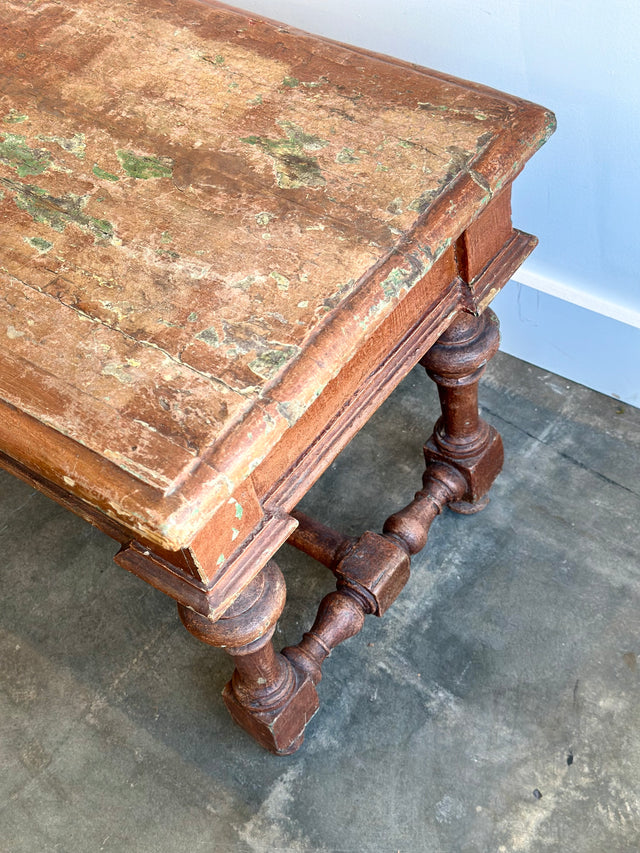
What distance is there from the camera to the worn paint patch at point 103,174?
1.20 m

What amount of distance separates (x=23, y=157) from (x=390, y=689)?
1.02m

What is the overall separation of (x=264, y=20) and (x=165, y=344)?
70 centimetres

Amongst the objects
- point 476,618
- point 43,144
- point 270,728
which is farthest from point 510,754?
point 43,144

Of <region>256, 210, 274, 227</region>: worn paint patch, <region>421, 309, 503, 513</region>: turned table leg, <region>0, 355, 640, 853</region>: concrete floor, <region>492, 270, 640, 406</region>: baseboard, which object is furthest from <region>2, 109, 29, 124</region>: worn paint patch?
<region>492, 270, 640, 406</region>: baseboard

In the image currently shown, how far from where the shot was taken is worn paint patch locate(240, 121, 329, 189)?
1163 mm

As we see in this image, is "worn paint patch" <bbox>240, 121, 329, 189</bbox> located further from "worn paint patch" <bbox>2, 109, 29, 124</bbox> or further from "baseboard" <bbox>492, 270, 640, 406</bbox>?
"baseboard" <bbox>492, 270, 640, 406</bbox>

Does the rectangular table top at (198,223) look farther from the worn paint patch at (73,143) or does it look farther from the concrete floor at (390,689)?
the concrete floor at (390,689)

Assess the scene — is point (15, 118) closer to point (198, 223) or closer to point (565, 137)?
point (198, 223)

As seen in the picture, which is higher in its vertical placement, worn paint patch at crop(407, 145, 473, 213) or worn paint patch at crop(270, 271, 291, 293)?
worn paint patch at crop(407, 145, 473, 213)

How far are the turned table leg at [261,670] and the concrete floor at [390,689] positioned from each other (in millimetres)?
85

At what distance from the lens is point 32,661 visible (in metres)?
1.65

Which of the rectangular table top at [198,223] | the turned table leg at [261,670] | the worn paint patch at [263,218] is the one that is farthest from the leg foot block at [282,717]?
the worn paint patch at [263,218]

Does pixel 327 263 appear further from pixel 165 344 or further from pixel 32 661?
pixel 32 661

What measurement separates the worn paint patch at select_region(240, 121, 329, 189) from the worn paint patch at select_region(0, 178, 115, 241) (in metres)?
0.23
